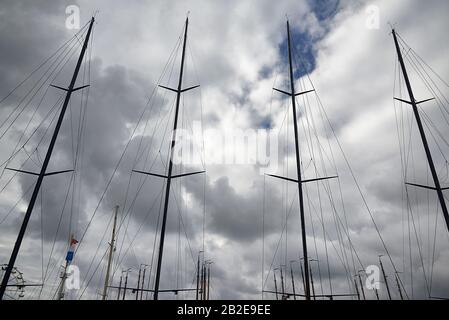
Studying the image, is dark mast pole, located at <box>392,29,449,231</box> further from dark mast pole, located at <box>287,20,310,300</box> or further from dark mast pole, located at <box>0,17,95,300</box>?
dark mast pole, located at <box>0,17,95,300</box>

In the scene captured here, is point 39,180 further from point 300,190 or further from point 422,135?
point 422,135

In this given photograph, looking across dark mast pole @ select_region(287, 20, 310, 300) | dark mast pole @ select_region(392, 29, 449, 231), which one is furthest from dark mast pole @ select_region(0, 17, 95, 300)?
dark mast pole @ select_region(392, 29, 449, 231)

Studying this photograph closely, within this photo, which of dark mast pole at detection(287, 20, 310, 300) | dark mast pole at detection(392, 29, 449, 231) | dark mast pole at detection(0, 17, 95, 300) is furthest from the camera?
dark mast pole at detection(392, 29, 449, 231)

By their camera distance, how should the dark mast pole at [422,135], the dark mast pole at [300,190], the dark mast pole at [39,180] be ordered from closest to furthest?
1. the dark mast pole at [39,180]
2. the dark mast pole at [300,190]
3. the dark mast pole at [422,135]

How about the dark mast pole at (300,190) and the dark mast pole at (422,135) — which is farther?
the dark mast pole at (422,135)

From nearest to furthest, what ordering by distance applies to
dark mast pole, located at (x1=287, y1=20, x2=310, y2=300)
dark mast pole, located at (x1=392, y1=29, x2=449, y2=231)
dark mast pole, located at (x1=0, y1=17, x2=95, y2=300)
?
dark mast pole, located at (x1=0, y1=17, x2=95, y2=300) → dark mast pole, located at (x1=287, y1=20, x2=310, y2=300) → dark mast pole, located at (x1=392, y1=29, x2=449, y2=231)

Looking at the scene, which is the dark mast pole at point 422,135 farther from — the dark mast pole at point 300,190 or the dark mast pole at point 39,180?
the dark mast pole at point 39,180

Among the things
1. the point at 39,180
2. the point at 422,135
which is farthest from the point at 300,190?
the point at 39,180

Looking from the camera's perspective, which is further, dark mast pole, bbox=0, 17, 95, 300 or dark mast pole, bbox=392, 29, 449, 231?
dark mast pole, bbox=392, 29, 449, 231

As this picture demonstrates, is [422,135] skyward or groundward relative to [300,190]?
skyward

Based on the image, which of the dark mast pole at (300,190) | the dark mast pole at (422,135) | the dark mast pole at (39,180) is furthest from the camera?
the dark mast pole at (422,135)

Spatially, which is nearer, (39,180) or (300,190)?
(39,180)

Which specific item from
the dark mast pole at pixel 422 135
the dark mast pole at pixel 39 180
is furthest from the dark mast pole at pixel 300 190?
the dark mast pole at pixel 39 180

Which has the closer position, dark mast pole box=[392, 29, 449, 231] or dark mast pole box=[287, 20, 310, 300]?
dark mast pole box=[287, 20, 310, 300]
